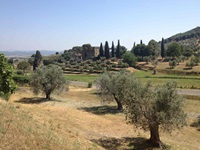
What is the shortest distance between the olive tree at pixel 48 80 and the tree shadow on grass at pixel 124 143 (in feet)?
87.9

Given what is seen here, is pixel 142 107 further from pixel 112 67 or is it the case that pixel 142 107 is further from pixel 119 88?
pixel 112 67

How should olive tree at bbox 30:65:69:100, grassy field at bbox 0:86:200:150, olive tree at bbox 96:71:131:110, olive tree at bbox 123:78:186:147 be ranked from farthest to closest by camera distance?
olive tree at bbox 30:65:69:100 < olive tree at bbox 96:71:131:110 < olive tree at bbox 123:78:186:147 < grassy field at bbox 0:86:200:150

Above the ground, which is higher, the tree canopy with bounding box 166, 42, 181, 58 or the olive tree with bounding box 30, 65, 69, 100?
the tree canopy with bounding box 166, 42, 181, 58

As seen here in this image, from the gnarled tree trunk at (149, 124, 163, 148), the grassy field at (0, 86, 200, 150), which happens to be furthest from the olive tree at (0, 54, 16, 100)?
the gnarled tree trunk at (149, 124, 163, 148)

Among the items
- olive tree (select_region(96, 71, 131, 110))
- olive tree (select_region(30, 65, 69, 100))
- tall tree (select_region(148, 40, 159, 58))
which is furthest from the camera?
tall tree (select_region(148, 40, 159, 58))

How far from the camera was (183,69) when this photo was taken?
117312 mm

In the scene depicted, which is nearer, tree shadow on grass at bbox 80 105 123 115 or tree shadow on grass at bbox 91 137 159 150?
tree shadow on grass at bbox 91 137 159 150

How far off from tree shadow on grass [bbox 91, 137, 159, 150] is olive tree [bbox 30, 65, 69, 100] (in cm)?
2679

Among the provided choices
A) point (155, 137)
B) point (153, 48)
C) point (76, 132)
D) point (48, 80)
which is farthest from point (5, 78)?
point (153, 48)

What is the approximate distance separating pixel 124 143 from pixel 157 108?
5518 millimetres

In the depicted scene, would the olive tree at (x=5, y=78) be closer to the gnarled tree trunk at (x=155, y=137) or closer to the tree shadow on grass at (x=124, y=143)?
the tree shadow on grass at (x=124, y=143)

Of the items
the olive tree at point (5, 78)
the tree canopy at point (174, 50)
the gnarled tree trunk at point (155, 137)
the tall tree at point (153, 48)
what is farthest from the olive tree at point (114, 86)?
the tall tree at point (153, 48)

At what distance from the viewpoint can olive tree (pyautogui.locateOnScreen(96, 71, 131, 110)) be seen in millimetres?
41688

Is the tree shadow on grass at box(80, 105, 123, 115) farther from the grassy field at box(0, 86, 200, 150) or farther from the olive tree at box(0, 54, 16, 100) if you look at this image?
the olive tree at box(0, 54, 16, 100)
